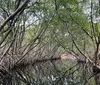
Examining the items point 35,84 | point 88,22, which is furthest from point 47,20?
point 35,84

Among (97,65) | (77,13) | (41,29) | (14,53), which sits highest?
(77,13)

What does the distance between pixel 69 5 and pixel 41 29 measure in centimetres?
402

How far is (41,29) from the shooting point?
1784cm

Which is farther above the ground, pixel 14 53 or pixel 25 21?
pixel 25 21

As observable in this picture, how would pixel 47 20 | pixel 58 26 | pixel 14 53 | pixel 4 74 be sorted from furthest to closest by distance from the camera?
pixel 58 26, pixel 14 53, pixel 47 20, pixel 4 74

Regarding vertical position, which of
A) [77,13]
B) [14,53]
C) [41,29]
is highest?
[77,13]

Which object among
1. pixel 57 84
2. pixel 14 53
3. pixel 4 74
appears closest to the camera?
pixel 57 84

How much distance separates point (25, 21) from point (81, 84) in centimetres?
726

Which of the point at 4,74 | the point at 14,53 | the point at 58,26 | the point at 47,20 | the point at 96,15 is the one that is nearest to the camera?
the point at 4,74

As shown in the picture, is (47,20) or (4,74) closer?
(4,74)

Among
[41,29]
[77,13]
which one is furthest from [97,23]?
[41,29]

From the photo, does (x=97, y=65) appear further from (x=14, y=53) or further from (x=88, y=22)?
(x=14, y=53)

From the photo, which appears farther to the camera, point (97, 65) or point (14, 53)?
point (14, 53)

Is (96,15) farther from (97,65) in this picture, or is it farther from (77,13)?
(97,65)
